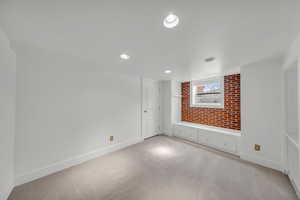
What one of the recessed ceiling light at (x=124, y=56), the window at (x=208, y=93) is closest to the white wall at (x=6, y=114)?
the recessed ceiling light at (x=124, y=56)

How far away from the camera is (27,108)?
177cm

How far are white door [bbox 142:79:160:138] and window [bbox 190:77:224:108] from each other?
1.40 m

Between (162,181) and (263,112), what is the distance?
246cm

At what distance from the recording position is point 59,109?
2.11 meters

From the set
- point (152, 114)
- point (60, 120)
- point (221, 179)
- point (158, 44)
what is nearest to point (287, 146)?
point (221, 179)

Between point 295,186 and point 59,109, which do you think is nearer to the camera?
point 295,186

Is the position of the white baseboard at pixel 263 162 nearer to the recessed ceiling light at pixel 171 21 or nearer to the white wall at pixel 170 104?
the white wall at pixel 170 104

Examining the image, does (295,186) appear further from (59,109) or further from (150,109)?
(59,109)

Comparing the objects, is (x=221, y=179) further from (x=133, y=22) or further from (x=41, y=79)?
(x=41, y=79)

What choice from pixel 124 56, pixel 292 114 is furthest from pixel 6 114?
pixel 292 114

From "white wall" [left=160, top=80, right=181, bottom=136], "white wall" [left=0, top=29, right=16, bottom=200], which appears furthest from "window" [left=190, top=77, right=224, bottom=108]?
"white wall" [left=0, top=29, right=16, bottom=200]

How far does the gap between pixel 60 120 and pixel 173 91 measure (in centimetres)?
351

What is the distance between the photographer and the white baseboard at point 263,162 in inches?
82.1

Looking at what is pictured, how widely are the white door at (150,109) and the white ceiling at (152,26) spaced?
82.5 inches
